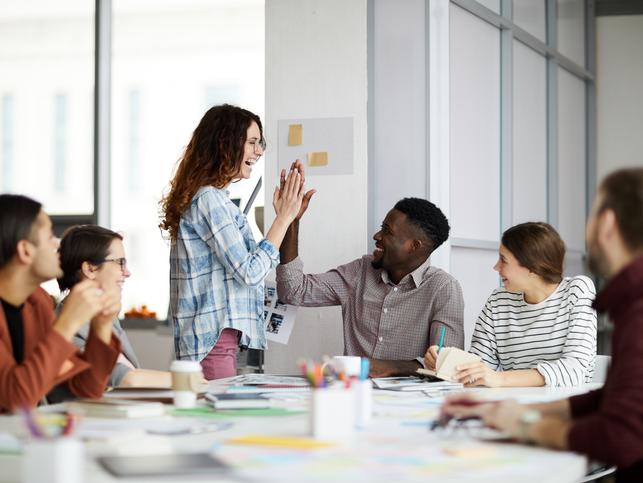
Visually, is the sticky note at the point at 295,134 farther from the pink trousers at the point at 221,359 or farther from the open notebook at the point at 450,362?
the open notebook at the point at 450,362

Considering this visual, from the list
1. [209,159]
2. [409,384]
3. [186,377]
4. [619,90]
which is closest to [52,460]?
[186,377]

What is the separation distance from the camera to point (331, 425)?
164 cm

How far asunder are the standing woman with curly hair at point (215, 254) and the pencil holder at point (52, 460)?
1729 mm

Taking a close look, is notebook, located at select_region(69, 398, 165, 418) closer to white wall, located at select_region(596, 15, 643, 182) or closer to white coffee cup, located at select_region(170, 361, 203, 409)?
white coffee cup, located at select_region(170, 361, 203, 409)

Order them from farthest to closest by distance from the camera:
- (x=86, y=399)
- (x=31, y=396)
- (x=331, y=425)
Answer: (x=86, y=399), (x=31, y=396), (x=331, y=425)

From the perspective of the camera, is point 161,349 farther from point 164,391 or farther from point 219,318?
point 164,391

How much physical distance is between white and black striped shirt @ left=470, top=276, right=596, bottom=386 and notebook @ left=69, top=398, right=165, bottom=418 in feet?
4.06

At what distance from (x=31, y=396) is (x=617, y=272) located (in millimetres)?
1120

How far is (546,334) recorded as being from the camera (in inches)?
115

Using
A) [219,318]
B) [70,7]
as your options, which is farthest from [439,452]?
[70,7]

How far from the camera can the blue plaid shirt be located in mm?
2979

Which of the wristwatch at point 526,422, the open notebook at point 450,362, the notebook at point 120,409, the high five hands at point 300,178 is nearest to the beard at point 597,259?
the wristwatch at point 526,422

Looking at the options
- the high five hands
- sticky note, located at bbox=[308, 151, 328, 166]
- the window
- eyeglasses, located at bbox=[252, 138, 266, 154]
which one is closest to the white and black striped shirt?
the high five hands

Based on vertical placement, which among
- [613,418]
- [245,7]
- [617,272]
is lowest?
[613,418]
